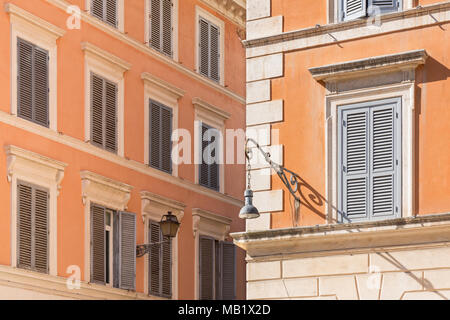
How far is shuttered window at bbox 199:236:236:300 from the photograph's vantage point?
29875 millimetres

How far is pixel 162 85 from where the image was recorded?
95.2ft

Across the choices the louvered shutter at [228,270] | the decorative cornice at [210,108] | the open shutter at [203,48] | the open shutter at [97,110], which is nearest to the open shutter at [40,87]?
the open shutter at [97,110]

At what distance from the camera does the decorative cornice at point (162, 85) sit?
93.3ft

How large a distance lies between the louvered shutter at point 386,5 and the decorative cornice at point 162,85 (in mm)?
10935

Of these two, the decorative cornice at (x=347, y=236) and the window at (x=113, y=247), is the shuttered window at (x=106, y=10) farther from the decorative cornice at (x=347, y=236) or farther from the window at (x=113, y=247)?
the decorative cornice at (x=347, y=236)

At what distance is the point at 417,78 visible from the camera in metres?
17.6

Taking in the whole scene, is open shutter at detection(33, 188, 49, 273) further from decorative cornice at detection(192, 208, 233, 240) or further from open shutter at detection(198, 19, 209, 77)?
open shutter at detection(198, 19, 209, 77)

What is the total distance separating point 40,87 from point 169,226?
4.70 metres

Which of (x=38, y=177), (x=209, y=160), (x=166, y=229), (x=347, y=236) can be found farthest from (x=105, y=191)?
(x=347, y=236)
